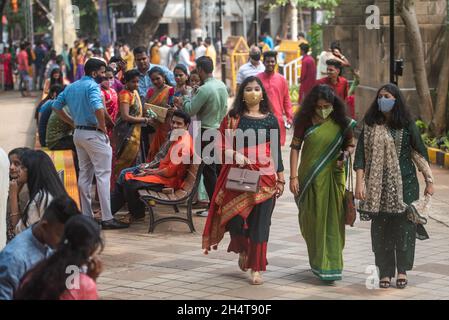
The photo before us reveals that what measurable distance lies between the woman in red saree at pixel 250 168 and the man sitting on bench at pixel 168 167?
2087 mm

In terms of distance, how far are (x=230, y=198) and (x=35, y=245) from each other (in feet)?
11.3

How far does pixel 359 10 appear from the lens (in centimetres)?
2336

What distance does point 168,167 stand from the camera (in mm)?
11227

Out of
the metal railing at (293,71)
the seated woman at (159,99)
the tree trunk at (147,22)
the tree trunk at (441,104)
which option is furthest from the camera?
the tree trunk at (147,22)

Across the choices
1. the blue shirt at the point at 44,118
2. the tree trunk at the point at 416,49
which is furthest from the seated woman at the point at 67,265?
the tree trunk at the point at 416,49

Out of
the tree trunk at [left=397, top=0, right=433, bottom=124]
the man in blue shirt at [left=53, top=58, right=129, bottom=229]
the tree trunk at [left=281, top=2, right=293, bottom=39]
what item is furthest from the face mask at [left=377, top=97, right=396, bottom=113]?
the tree trunk at [left=281, top=2, right=293, bottom=39]

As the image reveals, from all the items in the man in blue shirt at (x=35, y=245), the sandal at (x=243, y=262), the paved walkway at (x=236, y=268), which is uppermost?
the man in blue shirt at (x=35, y=245)

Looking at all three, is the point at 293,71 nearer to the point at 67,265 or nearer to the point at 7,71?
the point at 7,71

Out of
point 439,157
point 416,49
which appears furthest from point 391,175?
point 416,49

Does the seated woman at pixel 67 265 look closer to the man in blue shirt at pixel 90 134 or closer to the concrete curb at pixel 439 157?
the man in blue shirt at pixel 90 134

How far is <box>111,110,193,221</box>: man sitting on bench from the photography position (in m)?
11.2

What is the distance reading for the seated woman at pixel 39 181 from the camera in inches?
258

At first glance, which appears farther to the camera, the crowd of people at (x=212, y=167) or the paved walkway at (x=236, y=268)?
the paved walkway at (x=236, y=268)
